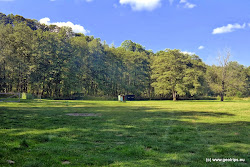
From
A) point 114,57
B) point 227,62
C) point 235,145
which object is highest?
point 114,57

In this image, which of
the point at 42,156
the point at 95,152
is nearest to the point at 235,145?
the point at 95,152

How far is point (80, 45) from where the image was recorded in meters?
73.6

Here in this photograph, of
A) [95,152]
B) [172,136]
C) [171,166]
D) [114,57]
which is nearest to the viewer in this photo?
[171,166]

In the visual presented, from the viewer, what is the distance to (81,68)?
7281cm

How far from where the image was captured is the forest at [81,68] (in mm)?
58000

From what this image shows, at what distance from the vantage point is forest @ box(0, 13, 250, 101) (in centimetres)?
5800

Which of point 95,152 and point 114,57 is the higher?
point 114,57

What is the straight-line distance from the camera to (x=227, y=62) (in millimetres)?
65125

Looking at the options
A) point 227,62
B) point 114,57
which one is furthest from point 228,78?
point 114,57

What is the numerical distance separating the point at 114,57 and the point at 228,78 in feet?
140

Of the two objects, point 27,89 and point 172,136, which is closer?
point 172,136

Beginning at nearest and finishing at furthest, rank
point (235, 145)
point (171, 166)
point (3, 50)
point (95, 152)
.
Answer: point (171, 166) → point (95, 152) → point (235, 145) → point (3, 50)

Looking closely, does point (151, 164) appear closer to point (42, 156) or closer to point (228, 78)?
point (42, 156)

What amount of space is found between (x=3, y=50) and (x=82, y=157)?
2238 inches
